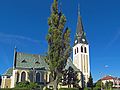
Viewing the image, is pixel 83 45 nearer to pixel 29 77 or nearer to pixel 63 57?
pixel 29 77

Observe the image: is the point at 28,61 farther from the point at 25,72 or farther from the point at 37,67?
the point at 25,72

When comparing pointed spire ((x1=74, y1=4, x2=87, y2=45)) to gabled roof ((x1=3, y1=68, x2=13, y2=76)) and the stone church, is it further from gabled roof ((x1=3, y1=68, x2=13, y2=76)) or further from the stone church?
gabled roof ((x1=3, y1=68, x2=13, y2=76))

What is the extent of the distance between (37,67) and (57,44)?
87.0 feet

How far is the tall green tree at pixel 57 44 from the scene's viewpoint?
42.2m

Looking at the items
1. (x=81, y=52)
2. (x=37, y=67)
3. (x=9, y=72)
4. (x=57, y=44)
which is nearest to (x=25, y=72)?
(x=37, y=67)

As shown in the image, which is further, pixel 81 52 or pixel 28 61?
pixel 81 52

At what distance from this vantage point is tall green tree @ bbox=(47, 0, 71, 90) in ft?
139

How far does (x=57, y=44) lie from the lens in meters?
42.5

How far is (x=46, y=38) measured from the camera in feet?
143

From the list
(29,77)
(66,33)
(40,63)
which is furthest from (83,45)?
(66,33)

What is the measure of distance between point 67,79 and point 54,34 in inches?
826

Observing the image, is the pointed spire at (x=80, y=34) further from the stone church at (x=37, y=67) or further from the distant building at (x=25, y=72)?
the distant building at (x=25, y=72)

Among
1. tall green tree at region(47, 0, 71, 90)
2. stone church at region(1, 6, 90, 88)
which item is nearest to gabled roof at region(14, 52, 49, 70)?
stone church at region(1, 6, 90, 88)

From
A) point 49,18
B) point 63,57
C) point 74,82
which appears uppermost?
point 49,18
